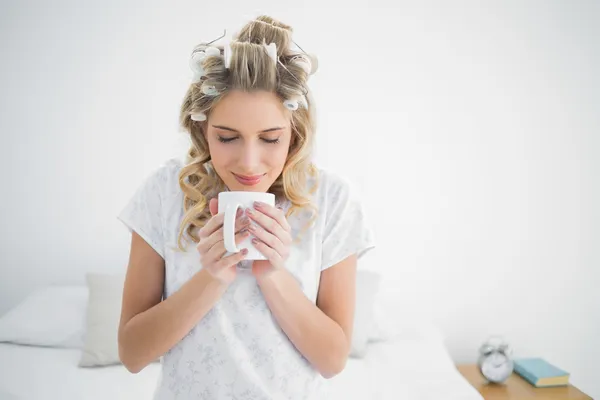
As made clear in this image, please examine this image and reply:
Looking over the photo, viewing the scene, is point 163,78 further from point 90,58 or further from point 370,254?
point 370,254

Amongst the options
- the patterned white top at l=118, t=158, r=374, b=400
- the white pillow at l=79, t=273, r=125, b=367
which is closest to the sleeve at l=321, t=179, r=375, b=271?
the patterned white top at l=118, t=158, r=374, b=400

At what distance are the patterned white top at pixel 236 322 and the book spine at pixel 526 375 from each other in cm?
188

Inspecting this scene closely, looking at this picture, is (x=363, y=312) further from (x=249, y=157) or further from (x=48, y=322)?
(x=249, y=157)

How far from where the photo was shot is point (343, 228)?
94 cm

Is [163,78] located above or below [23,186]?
above

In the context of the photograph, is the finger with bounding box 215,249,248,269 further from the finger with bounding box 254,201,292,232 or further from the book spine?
the book spine

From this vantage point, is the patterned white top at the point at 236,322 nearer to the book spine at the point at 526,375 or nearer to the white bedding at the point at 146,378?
the white bedding at the point at 146,378

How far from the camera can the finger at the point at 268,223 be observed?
73 cm

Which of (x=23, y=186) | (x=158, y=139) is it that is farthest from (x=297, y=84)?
(x=23, y=186)

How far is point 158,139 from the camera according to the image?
2.53 meters

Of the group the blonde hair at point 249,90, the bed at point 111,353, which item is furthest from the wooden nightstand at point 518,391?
the blonde hair at point 249,90

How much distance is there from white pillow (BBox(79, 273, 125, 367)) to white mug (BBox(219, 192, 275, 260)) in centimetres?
141

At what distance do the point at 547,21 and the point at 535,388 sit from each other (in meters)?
1.84

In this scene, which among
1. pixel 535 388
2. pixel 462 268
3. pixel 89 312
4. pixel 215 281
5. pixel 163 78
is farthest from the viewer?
pixel 462 268
